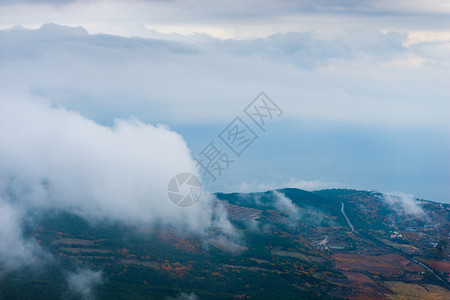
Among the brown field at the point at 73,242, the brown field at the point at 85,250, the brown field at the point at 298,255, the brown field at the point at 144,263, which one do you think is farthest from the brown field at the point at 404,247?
the brown field at the point at 73,242

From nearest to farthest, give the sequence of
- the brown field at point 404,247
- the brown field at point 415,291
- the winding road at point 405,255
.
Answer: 1. the brown field at point 415,291
2. the winding road at point 405,255
3. the brown field at point 404,247

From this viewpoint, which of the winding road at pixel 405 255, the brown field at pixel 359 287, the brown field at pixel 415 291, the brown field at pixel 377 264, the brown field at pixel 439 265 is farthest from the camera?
the brown field at pixel 439 265

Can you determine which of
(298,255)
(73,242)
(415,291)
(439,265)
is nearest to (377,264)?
(439,265)

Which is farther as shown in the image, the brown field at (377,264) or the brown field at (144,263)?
the brown field at (377,264)

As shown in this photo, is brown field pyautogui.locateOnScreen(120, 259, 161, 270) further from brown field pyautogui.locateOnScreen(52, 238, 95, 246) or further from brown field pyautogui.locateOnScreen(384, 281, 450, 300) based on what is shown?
brown field pyautogui.locateOnScreen(384, 281, 450, 300)

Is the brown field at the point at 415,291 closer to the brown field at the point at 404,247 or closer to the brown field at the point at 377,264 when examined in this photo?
the brown field at the point at 377,264

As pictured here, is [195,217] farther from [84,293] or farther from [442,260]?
[442,260]

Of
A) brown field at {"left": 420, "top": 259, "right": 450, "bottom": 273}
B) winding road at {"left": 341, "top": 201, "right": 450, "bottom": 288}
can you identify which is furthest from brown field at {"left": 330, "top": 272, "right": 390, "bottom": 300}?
brown field at {"left": 420, "top": 259, "right": 450, "bottom": 273}
